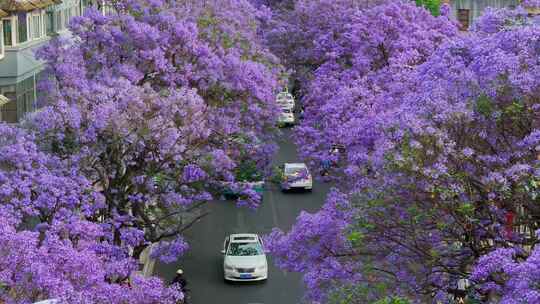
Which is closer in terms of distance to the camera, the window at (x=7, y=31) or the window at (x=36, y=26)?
the window at (x=7, y=31)

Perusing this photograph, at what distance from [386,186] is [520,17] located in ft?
24.2

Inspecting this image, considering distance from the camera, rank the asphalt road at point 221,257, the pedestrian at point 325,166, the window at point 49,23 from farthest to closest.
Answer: the window at point 49,23
the asphalt road at point 221,257
the pedestrian at point 325,166

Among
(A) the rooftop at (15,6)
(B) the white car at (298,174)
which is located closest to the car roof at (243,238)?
(B) the white car at (298,174)

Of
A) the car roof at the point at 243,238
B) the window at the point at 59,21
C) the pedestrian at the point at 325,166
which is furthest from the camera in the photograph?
the window at the point at 59,21

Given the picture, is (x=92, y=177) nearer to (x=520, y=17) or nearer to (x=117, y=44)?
(x=117, y=44)

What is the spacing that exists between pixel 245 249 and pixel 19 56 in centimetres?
988

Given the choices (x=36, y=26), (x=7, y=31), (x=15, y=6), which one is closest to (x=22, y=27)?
(x=7, y=31)

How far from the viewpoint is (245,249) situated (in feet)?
111

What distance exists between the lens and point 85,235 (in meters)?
19.6

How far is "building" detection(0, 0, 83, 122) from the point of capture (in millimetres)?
28562

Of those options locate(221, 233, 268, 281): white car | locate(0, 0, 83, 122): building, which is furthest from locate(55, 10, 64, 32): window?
locate(221, 233, 268, 281): white car

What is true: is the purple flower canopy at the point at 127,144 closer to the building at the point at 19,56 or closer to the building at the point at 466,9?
the building at the point at 19,56

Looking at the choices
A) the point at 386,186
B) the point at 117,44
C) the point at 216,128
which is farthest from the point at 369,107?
the point at 386,186

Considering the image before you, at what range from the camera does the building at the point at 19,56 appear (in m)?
28.6
